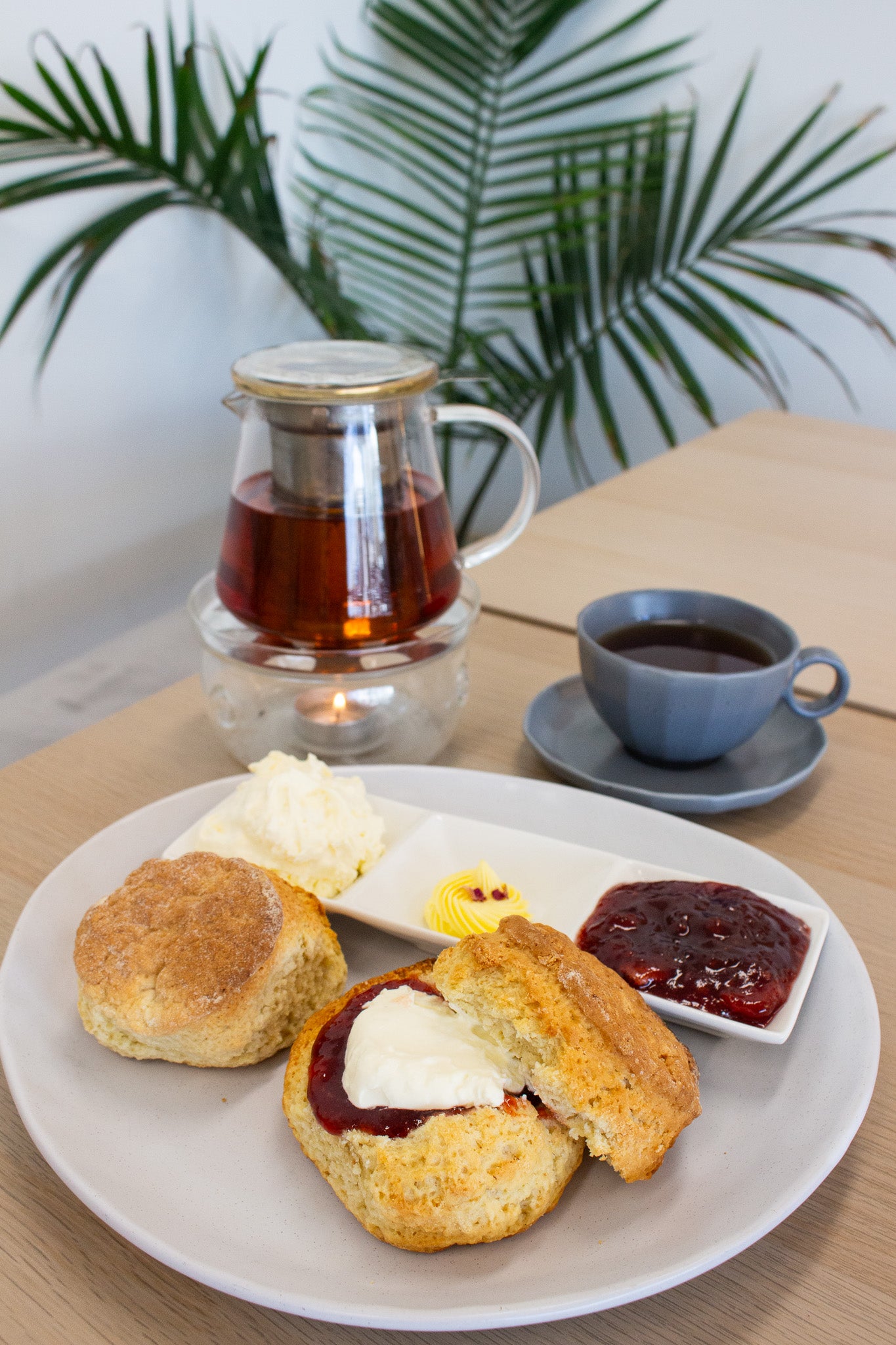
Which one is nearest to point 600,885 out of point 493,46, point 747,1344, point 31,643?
point 747,1344

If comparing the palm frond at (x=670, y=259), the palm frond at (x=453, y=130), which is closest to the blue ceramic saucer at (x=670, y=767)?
the palm frond at (x=670, y=259)

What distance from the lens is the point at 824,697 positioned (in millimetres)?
1107

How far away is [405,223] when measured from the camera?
3.52 metres

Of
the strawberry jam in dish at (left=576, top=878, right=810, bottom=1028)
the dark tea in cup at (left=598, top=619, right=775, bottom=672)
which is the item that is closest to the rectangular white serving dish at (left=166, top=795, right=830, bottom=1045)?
the strawberry jam in dish at (left=576, top=878, right=810, bottom=1028)

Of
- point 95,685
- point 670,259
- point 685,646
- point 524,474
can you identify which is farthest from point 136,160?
point 685,646

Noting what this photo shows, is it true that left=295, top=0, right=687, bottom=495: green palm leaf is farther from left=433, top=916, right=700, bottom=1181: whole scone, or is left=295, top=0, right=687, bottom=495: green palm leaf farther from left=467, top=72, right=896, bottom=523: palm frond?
left=433, top=916, right=700, bottom=1181: whole scone

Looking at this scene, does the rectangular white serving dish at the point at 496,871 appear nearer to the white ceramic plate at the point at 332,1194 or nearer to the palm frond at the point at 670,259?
the white ceramic plate at the point at 332,1194

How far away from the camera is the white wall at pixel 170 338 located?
238 cm

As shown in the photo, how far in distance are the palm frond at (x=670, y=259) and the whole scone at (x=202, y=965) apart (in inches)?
77.3

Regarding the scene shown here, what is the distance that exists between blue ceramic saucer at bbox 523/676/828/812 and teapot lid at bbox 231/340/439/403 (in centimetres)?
37

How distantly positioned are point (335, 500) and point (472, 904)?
0.39 m

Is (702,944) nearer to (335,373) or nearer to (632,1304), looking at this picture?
(632,1304)

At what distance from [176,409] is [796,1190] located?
2548 millimetres

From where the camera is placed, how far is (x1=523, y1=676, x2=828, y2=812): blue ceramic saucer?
1.01 meters
